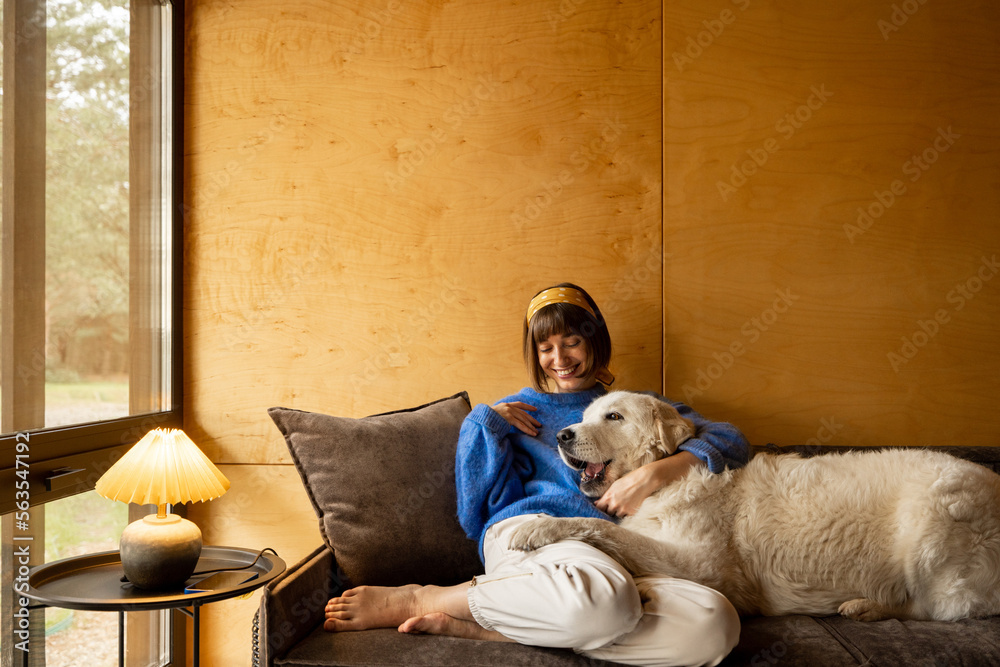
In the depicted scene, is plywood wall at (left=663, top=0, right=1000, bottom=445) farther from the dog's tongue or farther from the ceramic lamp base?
the ceramic lamp base

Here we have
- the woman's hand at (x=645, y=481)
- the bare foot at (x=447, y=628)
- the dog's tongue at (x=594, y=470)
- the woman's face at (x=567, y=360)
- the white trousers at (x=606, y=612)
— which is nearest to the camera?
the white trousers at (x=606, y=612)

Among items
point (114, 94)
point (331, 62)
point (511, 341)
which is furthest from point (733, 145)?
point (114, 94)

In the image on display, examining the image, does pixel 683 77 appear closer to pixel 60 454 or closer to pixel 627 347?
pixel 627 347

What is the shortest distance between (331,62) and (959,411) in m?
2.93

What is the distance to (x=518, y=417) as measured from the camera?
227 cm

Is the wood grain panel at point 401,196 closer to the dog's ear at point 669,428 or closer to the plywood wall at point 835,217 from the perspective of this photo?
the plywood wall at point 835,217

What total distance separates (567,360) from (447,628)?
3.29 ft

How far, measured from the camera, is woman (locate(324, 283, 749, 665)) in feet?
5.22

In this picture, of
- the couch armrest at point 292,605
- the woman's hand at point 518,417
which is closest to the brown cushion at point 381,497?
the couch armrest at point 292,605

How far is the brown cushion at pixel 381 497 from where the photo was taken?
80.7 inches

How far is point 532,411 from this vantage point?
237 cm

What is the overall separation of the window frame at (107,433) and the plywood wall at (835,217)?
2028 millimetres

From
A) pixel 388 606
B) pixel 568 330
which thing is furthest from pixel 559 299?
pixel 388 606

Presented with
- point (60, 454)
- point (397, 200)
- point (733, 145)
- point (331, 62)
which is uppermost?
point (331, 62)
